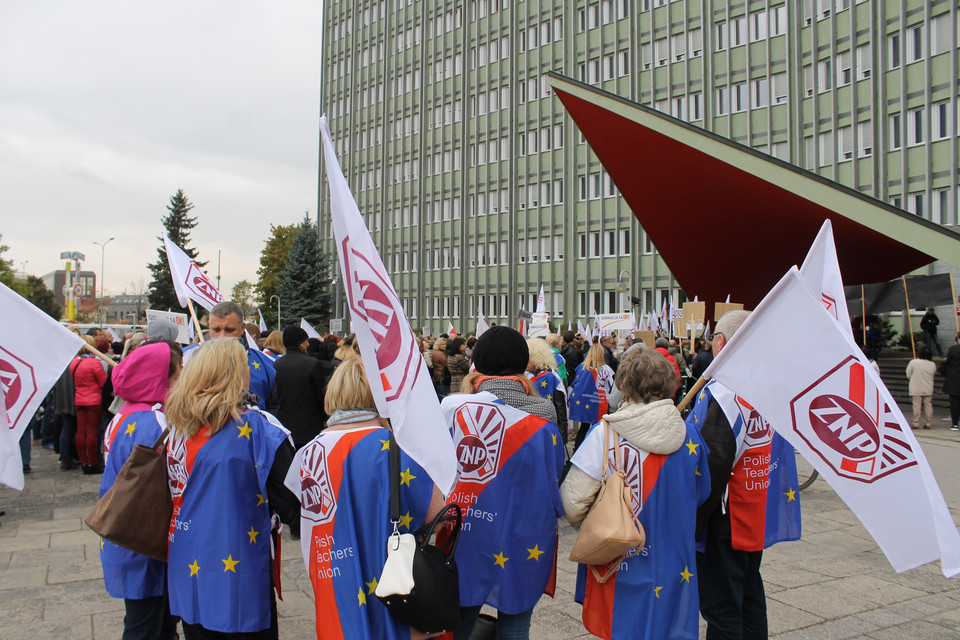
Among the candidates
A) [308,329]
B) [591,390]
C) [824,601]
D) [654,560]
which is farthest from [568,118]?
[654,560]

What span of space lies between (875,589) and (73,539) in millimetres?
6920

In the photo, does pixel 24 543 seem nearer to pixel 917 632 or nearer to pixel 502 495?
pixel 502 495

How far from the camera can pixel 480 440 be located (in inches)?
130

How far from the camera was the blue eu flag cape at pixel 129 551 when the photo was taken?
335 centimetres

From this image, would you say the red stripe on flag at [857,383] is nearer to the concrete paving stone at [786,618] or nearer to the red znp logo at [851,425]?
the red znp logo at [851,425]

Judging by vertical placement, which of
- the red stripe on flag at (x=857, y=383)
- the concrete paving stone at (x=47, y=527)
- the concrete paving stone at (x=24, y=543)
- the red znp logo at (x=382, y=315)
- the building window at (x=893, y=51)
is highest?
Answer: the building window at (x=893, y=51)

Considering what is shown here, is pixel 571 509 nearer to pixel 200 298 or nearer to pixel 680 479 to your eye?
pixel 680 479

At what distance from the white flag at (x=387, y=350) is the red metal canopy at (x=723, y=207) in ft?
59.1

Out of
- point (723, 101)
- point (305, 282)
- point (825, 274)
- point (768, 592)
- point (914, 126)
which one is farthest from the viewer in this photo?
point (305, 282)

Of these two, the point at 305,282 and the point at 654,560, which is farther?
the point at 305,282

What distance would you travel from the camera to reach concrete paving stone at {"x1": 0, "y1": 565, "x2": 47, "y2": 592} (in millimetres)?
5543

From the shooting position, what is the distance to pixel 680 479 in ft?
10.7

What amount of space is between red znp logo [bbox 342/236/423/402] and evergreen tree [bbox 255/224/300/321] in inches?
2796

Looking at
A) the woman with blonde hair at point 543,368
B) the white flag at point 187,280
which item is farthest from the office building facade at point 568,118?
the white flag at point 187,280
